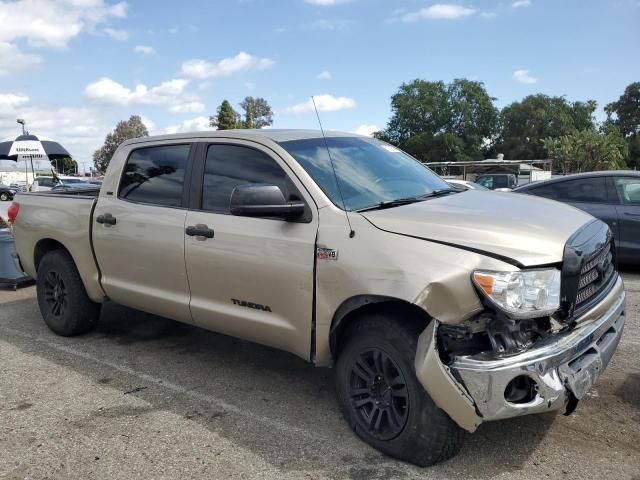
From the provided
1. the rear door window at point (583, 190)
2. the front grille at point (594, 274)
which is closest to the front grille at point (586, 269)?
the front grille at point (594, 274)

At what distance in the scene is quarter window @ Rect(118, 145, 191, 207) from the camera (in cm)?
432

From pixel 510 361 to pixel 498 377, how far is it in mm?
96

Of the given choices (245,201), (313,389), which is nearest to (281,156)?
(245,201)

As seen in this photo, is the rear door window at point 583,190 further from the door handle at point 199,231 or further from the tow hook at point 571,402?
the door handle at point 199,231

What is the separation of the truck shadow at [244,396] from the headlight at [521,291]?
3.03 ft

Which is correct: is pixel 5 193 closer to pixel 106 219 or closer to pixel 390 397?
pixel 106 219

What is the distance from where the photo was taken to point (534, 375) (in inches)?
104

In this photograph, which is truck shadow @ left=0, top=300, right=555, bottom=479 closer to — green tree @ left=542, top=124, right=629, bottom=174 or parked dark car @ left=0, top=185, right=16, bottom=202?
parked dark car @ left=0, top=185, right=16, bottom=202

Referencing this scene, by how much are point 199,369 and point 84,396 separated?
88 cm

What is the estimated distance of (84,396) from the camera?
4.04 m

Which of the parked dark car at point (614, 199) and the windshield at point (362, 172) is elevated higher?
the windshield at point (362, 172)

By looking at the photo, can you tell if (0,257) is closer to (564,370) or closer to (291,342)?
(291,342)

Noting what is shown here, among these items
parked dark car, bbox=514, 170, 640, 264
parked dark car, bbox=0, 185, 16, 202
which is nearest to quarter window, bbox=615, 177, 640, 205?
parked dark car, bbox=514, 170, 640, 264

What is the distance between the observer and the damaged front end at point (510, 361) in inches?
105
